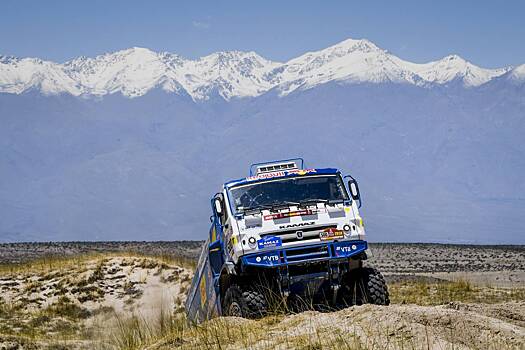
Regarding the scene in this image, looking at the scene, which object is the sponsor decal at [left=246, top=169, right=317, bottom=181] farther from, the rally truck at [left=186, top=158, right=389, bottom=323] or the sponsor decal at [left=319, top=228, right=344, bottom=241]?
the sponsor decal at [left=319, top=228, right=344, bottom=241]

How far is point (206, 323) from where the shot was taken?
13109 millimetres

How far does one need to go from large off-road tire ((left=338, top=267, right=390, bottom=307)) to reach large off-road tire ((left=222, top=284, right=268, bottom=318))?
1688 millimetres

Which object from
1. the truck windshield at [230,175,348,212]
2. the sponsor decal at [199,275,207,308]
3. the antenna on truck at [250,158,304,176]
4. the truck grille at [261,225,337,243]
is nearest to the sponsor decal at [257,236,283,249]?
the truck grille at [261,225,337,243]

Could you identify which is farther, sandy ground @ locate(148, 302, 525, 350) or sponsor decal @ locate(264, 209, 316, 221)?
sponsor decal @ locate(264, 209, 316, 221)

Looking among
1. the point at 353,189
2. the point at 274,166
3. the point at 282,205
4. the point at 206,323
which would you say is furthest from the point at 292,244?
the point at 274,166

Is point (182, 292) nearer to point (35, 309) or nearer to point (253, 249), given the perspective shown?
point (35, 309)

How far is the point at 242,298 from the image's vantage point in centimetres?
1425

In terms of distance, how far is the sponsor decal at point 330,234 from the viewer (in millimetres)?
14617

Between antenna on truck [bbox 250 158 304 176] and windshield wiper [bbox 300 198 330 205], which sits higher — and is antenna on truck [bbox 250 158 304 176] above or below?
above

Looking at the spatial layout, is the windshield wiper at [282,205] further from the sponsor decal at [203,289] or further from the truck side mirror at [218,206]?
the sponsor decal at [203,289]

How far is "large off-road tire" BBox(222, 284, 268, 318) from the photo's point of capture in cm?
1401

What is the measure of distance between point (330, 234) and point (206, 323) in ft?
9.76

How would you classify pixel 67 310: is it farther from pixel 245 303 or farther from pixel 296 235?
pixel 296 235

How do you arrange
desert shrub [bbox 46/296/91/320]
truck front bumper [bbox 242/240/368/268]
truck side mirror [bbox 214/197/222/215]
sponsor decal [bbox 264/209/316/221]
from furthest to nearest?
desert shrub [bbox 46/296/91/320]
truck side mirror [bbox 214/197/222/215]
sponsor decal [bbox 264/209/316/221]
truck front bumper [bbox 242/240/368/268]
